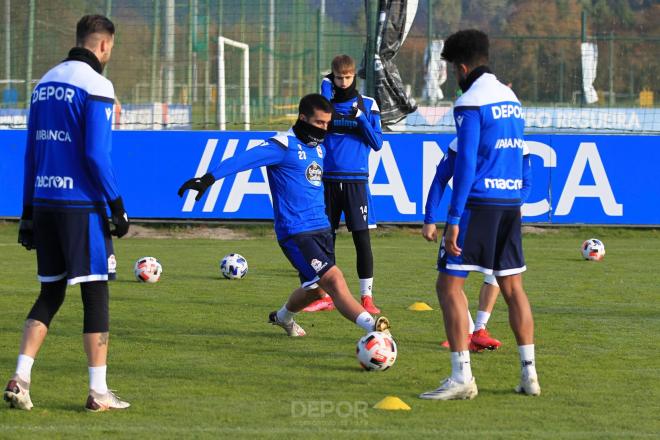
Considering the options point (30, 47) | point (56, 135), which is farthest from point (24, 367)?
point (30, 47)

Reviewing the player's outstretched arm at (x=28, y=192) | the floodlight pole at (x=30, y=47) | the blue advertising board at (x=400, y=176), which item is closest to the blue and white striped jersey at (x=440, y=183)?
the player's outstretched arm at (x=28, y=192)

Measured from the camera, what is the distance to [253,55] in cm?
2075

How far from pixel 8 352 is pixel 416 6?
12195 millimetres

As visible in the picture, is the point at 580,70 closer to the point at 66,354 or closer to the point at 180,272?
the point at 180,272

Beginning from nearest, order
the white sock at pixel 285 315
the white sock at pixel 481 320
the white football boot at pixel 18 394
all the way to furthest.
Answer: the white football boot at pixel 18 394 → the white sock at pixel 481 320 → the white sock at pixel 285 315

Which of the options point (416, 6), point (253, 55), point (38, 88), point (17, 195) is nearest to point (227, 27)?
point (253, 55)

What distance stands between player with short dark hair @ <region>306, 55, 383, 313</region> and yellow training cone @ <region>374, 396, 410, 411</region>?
12.8 feet

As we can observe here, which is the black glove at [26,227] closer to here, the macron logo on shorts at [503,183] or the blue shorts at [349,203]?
the macron logo on shorts at [503,183]

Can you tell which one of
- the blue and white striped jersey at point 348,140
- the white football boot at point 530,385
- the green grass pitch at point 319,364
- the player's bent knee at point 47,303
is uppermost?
the blue and white striped jersey at point 348,140

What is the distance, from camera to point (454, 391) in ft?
22.9

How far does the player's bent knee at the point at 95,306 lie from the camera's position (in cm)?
660

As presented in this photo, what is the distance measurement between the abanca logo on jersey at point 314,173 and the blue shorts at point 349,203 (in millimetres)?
2364

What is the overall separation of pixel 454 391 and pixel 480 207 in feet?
3.60

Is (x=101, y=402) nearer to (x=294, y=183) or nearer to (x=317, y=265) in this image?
(x=317, y=265)
